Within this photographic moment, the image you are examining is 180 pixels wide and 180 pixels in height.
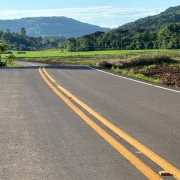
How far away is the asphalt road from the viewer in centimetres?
596

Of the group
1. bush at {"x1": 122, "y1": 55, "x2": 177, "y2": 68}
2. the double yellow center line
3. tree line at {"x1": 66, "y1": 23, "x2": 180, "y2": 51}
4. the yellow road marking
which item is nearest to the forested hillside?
tree line at {"x1": 66, "y1": 23, "x2": 180, "y2": 51}

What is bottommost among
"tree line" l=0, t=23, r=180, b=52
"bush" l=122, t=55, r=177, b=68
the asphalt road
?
"tree line" l=0, t=23, r=180, b=52

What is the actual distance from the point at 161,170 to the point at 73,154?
139 cm

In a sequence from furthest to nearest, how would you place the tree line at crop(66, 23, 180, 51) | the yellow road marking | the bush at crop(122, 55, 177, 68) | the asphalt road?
the tree line at crop(66, 23, 180, 51) < the bush at crop(122, 55, 177, 68) < the asphalt road < the yellow road marking

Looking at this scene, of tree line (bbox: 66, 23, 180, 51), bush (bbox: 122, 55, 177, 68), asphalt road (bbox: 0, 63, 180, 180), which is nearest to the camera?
asphalt road (bbox: 0, 63, 180, 180)

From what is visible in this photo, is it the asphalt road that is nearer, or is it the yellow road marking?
the yellow road marking

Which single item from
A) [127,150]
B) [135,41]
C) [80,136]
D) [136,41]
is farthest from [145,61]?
[135,41]

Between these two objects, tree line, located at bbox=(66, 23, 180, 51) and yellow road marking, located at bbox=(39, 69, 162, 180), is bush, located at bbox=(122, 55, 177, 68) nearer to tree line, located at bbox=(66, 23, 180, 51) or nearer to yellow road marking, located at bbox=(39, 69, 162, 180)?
yellow road marking, located at bbox=(39, 69, 162, 180)

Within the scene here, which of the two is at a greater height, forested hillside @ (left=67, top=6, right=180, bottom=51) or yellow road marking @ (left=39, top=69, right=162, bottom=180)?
yellow road marking @ (left=39, top=69, right=162, bottom=180)

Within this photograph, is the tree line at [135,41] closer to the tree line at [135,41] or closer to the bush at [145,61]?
the tree line at [135,41]

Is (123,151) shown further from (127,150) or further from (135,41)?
(135,41)

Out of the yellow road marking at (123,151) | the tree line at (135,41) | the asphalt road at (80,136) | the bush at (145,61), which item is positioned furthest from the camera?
the tree line at (135,41)

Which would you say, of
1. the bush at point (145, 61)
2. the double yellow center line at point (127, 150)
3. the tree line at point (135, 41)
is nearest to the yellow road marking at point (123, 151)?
the double yellow center line at point (127, 150)

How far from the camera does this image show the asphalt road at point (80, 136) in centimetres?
596
